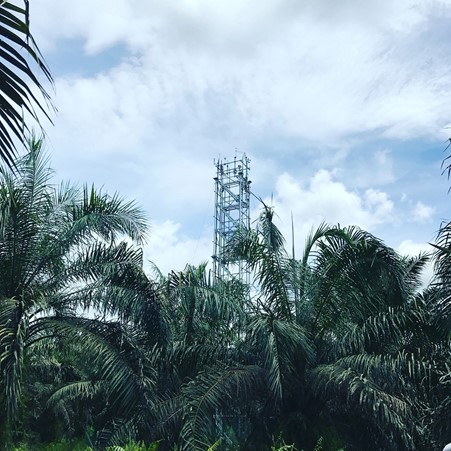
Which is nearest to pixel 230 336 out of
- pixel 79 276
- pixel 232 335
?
pixel 232 335

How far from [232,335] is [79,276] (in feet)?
11.1

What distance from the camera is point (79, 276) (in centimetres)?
1269

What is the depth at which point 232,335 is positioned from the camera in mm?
14062

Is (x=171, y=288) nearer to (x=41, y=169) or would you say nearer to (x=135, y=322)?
(x=135, y=322)

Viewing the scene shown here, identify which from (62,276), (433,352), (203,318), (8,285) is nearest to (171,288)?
(203,318)

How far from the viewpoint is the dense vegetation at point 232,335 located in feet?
38.8

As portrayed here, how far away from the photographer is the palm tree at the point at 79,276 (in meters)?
11.7

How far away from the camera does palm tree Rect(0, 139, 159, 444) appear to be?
462 inches

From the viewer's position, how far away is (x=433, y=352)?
13.0 meters

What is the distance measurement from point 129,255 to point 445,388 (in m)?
6.47

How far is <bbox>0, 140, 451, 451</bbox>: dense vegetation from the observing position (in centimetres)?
1183

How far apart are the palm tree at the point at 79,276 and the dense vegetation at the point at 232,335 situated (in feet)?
0.08

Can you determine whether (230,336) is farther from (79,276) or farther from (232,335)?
(79,276)

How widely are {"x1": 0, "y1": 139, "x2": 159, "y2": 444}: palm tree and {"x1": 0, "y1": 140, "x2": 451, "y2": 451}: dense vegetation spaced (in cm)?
2
